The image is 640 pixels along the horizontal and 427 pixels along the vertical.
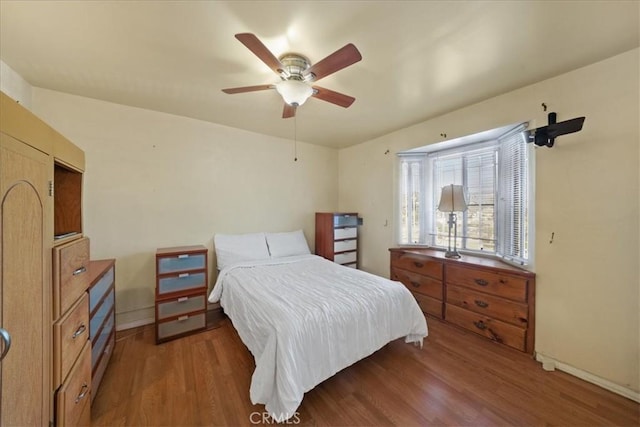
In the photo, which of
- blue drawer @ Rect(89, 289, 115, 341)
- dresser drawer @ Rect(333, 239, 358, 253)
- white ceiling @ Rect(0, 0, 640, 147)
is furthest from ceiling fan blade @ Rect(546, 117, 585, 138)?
blue drawer @ Rect(89, 289, 115, 341)

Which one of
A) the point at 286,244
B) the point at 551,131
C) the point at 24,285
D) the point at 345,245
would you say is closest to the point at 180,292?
the point at 286,244

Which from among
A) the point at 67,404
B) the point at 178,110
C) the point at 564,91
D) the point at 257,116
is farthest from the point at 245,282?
the point at 564,91

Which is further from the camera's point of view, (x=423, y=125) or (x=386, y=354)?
(x=423, y=125)

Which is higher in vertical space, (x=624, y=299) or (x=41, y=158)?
(x=41, y=158)

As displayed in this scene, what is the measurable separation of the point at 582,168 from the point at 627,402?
170 cm

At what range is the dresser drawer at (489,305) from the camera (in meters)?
2.12

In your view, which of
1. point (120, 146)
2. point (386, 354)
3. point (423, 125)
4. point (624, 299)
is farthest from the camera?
point (423, 125)

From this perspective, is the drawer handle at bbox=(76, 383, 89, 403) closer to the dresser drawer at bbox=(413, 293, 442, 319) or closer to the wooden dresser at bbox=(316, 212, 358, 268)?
the wooden dresser at bbox=(316, 212, 358, 268)

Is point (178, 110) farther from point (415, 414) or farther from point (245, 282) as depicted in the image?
point (415, 414)

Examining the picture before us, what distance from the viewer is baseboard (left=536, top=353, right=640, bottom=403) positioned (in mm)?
1639

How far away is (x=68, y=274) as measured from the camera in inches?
44.5

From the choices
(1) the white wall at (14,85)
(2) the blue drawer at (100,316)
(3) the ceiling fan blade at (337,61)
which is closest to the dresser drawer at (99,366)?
(2) the blue drawer at (100,316)

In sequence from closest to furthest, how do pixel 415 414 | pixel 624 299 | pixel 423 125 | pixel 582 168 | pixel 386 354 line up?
pixel 415 414 < pixel 624 299 < pixel 582 168 < pixel 386 354 < pixel 423 125

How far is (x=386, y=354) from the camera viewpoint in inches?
84.5
